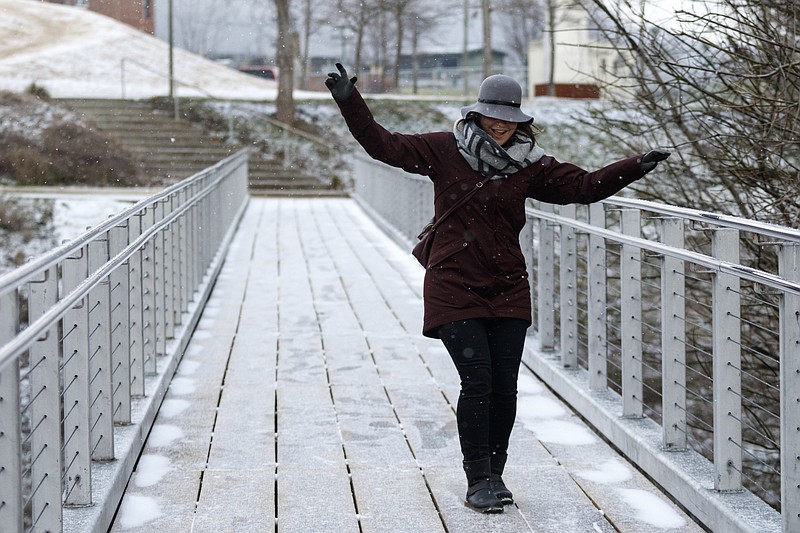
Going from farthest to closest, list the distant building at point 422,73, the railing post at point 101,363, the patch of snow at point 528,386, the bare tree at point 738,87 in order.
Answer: the distant building at point 422,73 < the bare tree at point 738,87 < the patch of snow at point 528,386 < the railing post at point 101,363

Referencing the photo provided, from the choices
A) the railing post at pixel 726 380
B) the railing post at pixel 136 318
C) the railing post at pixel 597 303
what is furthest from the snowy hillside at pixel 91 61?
the railing post at pixel 726 380

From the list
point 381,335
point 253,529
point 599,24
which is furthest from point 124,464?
point 599,24

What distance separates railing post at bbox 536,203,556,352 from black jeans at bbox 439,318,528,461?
2888mm

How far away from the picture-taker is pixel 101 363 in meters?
4.96

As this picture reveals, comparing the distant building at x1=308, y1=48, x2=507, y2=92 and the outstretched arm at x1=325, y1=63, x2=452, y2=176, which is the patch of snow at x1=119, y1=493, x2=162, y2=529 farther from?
the distant building at x1=308, y1=48, x2=507, y2=92

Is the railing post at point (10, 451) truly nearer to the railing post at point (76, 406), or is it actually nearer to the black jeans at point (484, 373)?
the railing post at point (76, 406)

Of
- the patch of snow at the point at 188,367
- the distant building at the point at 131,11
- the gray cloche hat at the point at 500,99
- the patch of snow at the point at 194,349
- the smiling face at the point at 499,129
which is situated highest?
the distant building at the point at 131,11

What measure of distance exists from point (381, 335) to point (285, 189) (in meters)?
22.5

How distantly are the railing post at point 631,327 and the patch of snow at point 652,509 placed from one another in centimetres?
86

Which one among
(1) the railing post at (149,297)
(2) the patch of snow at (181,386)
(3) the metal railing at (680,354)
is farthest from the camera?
(2) the patch of snow at (181,386)

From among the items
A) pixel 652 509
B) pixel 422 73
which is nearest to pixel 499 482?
pixel 652 509

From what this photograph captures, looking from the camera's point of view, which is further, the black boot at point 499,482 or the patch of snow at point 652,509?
the black boot at point 499,482

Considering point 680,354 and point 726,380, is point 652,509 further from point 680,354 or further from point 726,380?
point 680,354

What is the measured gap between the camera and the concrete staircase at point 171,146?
32.1 m
